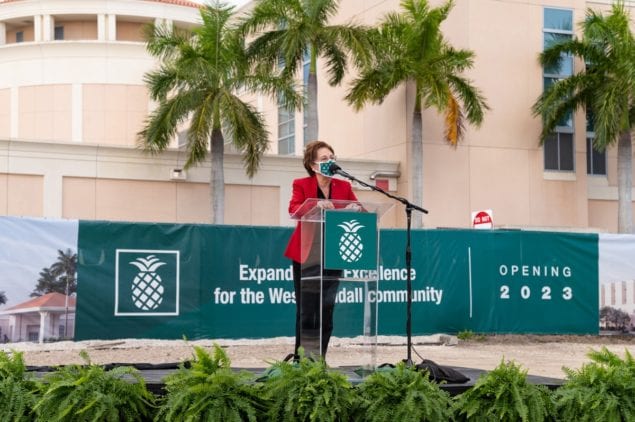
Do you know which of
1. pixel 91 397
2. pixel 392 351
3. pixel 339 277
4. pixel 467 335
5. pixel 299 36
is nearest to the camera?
pixel 91 397

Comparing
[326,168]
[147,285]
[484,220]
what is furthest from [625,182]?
[326,168]

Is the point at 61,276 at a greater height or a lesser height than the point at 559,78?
lesser

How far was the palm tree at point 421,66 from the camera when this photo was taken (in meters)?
26.1

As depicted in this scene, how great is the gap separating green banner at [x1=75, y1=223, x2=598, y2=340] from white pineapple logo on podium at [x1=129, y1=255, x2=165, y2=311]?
0.05ft

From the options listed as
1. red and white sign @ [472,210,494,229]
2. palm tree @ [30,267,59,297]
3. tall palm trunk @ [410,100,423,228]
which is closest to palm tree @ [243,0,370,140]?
tall palm trunk @ [410,100,423,228]

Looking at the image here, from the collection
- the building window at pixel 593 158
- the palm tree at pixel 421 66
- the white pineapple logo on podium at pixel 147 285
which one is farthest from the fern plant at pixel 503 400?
the building window at pixel 593 158

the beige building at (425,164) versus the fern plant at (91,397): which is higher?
the beige building at (425,164)

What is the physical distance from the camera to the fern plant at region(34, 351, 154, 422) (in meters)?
5.39

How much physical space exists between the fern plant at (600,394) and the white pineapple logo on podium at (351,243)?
6.30ft

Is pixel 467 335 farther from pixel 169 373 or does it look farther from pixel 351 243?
pixel 169 373

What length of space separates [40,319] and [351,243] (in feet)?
24.1

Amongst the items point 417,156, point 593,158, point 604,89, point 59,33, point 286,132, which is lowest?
point 417,156

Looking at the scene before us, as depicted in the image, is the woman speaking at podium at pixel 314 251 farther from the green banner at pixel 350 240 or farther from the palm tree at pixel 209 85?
the palm tree at pixel 209 85

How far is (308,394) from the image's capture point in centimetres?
561
